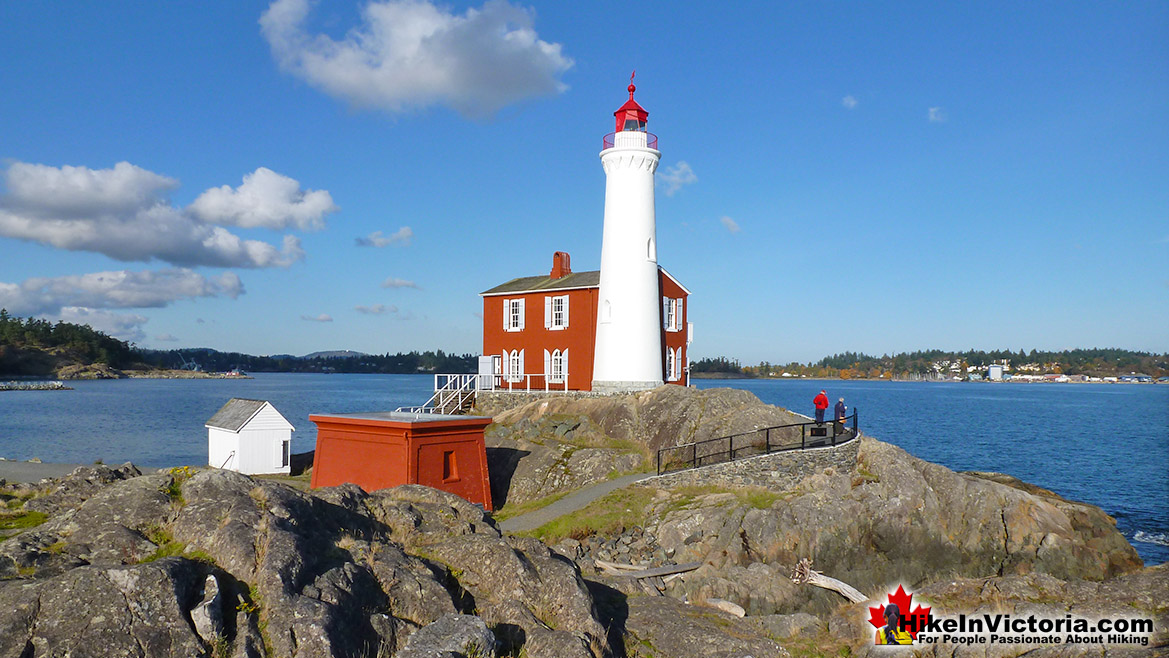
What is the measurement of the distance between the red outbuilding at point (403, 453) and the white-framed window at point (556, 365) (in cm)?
1276

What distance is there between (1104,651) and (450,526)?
900 cm

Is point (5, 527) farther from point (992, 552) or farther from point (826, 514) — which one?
point (992, 552)

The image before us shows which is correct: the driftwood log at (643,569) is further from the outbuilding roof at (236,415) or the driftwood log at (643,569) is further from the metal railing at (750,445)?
the outbuilding roof at (236,415)

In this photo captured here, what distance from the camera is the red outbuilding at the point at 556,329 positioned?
34.3 meters

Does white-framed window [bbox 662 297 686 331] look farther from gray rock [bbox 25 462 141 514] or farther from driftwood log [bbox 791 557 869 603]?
gray rock [bbox 25 462 141 514]

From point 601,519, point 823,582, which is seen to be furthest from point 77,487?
point 823,582

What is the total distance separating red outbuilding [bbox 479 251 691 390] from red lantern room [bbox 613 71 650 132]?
23.0 feet

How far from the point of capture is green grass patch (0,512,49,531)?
894 cm

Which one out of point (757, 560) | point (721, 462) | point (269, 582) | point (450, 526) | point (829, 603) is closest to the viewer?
point (269, 582)

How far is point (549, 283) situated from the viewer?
37.1 meters

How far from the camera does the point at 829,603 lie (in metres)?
15.9

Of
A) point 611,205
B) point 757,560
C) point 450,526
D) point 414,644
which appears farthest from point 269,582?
point 611,205

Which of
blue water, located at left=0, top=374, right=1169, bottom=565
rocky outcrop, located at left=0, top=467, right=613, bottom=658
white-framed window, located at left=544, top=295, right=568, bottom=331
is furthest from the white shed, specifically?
rocky outcrop, located at left=0, top=467, right=613, bottom=658

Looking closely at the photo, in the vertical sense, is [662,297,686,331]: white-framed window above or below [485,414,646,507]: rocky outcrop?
above
